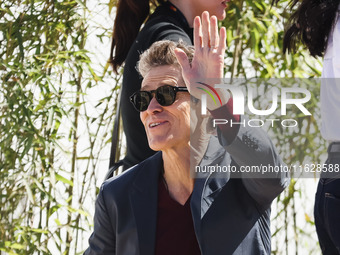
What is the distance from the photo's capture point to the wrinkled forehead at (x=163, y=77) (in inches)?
89.9

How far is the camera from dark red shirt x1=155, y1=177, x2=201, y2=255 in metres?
2.15

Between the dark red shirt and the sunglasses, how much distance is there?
273 millimetres

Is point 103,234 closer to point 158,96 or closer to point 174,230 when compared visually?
point 174,230

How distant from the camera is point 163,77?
2297mm

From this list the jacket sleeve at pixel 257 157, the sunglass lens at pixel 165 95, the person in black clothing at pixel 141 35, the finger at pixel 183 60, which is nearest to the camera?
the jacket sleeve at pixel 257 157

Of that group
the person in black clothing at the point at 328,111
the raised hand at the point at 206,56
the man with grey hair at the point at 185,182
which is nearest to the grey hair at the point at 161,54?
the man with grey hair at the point at 185,182

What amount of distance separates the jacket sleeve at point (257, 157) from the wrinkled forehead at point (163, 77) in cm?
37

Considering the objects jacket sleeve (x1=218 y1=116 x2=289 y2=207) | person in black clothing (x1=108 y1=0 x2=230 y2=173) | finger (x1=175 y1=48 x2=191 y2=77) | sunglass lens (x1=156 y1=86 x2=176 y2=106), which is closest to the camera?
jacket sleeve (x1=218 y1=116 x2=289 y2=207)

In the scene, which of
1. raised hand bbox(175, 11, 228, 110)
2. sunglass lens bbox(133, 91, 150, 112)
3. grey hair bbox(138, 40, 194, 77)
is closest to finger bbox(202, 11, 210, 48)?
raised hand bbox(175, 11, 228, 110)

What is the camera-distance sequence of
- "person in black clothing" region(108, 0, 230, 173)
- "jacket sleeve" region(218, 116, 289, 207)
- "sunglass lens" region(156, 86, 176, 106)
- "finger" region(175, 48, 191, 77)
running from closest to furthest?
"jacket sleeve" region(218, 116, 289, 207) → "finger" region(175, 48, 191, 77) → "sunglass lens" region(156, 86, 176, 106) → "person in black clothing" region(108, 0, 230, 173)

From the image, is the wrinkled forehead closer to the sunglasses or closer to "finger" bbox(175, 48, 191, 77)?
the sunglasses

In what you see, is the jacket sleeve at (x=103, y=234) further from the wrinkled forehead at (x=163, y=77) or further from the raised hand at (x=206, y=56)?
the raised hand at (x=206, y=56)

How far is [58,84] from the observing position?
354cm

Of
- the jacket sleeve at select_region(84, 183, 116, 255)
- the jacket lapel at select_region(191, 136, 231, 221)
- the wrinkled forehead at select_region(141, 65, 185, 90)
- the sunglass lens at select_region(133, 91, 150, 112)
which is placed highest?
the wrinkled forehead at select_region(141, 65, 185, 90)
